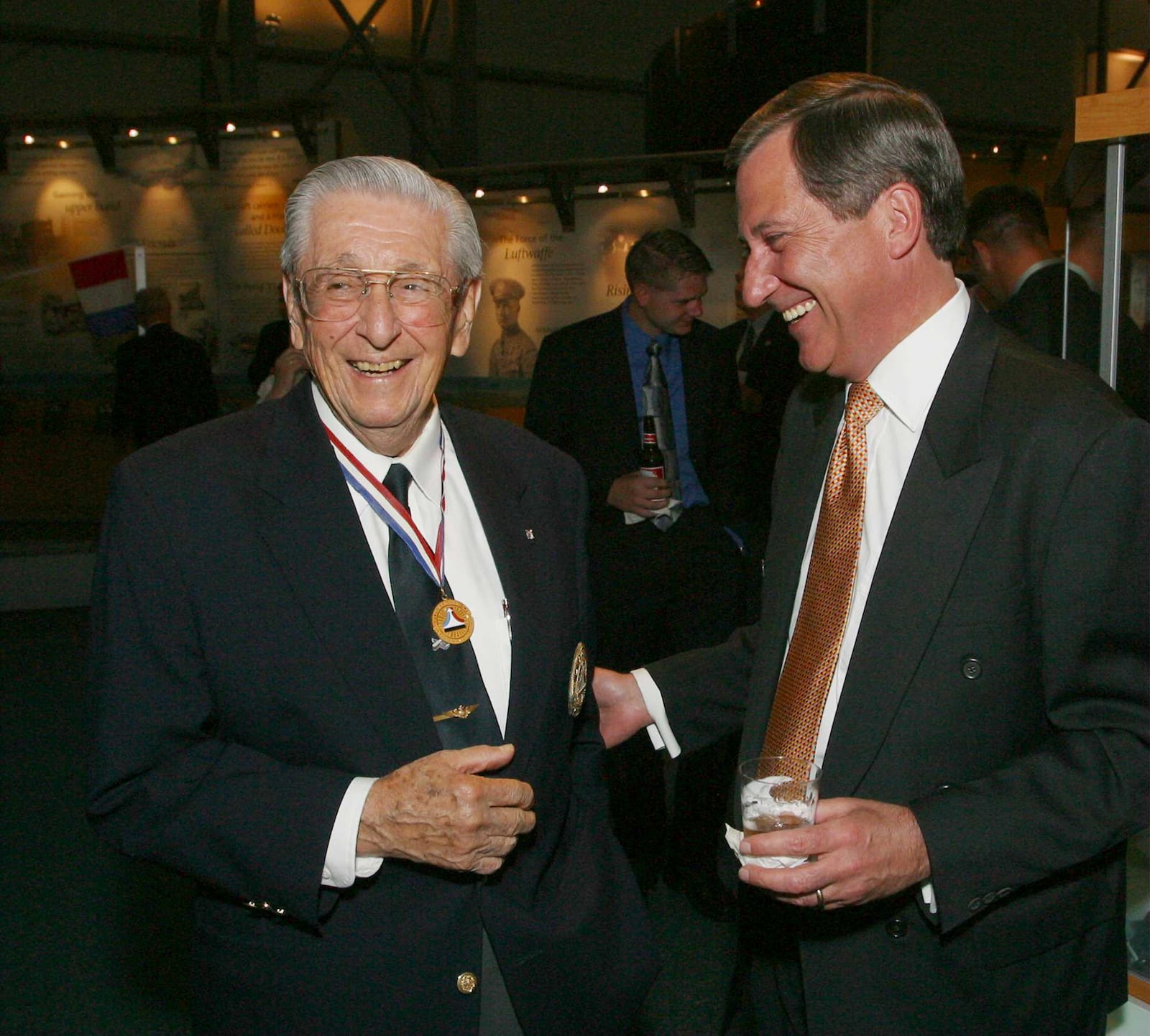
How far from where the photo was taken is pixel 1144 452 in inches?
56.5

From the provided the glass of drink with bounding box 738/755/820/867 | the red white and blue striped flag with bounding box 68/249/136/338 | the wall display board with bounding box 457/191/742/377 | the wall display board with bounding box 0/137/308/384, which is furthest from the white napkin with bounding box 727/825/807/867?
the red white and blue striped flag with bounding box 68/249/136/338

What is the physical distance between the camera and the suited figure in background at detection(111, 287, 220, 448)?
7.06 m

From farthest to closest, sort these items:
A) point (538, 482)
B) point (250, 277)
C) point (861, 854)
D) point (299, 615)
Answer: point (250, 277) → point (538, 482) → point (299, 615) → point (861, 854)

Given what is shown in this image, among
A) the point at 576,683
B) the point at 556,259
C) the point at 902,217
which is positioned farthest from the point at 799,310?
the point at 556,259

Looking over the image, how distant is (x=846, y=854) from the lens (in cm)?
137

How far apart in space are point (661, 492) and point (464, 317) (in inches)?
79.0

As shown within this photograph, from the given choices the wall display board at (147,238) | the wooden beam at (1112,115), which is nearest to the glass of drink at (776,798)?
the wooden beam at (1112,115)

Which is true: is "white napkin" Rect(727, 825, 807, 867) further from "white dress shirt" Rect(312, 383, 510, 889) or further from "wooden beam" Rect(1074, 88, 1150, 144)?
"wooden beam" Rect(1074, 88, 1150, 144)

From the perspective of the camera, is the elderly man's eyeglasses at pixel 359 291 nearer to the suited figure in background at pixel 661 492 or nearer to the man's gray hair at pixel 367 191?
the man's gray hair at pixel 367 191

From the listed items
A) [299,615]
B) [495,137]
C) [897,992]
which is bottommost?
[897,992]

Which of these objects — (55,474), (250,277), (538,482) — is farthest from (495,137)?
(538,482)

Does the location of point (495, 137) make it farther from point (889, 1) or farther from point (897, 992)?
point (897, 992)

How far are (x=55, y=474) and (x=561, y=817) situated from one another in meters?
8.22

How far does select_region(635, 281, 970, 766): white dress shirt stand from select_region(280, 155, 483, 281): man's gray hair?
26.0 inches
